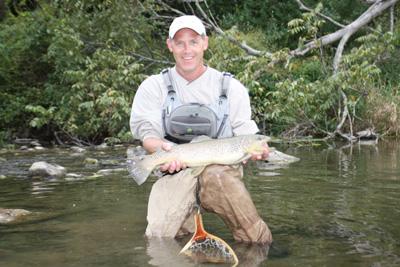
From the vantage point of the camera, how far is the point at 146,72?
643 inches

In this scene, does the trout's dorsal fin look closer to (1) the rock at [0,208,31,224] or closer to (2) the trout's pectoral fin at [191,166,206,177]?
(2) the trout's pectoral fin at [191,166,206,177]

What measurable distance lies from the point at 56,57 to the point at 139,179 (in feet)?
38.2

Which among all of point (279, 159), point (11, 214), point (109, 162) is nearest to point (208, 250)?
point (11, 214)

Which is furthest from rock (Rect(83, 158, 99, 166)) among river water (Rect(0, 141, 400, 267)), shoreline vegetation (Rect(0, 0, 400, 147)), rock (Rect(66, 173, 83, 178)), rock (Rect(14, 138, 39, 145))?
rock (Rect(14, 138, 39, 145))

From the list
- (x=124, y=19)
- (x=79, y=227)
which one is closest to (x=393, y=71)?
(x=124, y=19)

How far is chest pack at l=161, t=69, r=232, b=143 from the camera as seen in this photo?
5082 mm

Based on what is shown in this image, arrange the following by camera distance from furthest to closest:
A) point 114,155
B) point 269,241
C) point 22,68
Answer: point 22,68 → point 114,155 → point 269,241

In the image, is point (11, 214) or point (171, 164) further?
point (11, 214)

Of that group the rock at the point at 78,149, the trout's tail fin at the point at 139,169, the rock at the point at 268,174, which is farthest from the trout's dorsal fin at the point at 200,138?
the rock at the point at 78,149

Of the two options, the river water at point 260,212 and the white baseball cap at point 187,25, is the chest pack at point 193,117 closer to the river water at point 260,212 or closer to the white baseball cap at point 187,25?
the white baseball cap at point 187,25

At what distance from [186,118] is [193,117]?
0.18 feet

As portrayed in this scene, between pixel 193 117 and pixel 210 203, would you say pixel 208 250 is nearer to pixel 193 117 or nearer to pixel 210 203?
pixel 210 203

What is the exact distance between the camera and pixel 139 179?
4.84 metres

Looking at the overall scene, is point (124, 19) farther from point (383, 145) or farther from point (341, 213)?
point (341, 213)
